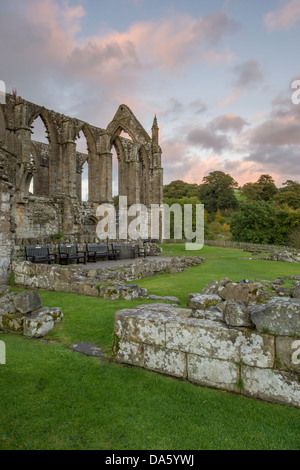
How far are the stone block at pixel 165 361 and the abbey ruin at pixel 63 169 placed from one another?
1072 cm

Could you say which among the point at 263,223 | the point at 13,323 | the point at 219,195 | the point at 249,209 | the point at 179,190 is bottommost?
the point at 13,323

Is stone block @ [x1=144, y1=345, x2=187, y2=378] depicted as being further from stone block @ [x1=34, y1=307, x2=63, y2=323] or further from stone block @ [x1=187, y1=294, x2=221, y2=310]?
stone block @ [x1=34, y1=307, x2=63, y2=323]

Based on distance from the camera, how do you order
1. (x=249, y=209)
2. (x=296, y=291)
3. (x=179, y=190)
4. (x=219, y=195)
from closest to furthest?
(x=296, y=291)
(x=249, y=209)
(x=219, y=195)
(x=179, y=190)

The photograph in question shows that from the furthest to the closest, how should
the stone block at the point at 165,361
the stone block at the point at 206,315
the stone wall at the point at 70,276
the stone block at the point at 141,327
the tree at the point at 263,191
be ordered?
the tree at the point at 263,191 → the stone wall at the point at 70,276 → the stone block at the point at 206,315 → the stone block at the point at 141,327 → the stone block at the point at 165,361

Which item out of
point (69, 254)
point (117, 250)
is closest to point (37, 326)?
point (69, 254)

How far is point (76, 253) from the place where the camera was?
14430mm

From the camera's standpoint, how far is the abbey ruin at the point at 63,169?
18422mm

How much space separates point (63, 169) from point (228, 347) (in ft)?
70.9

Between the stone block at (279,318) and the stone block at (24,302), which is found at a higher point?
the stone block at (279,318)

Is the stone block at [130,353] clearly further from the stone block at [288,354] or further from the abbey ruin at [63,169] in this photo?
the abbey ruin at [63,169]

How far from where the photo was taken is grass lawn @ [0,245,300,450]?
227cm

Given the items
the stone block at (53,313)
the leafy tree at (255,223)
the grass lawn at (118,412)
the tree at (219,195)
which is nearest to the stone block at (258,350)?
the grass lawn at (118,412)

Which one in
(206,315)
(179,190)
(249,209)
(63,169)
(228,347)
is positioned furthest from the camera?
(179,190)

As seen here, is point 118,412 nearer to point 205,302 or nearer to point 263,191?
point 205,302
